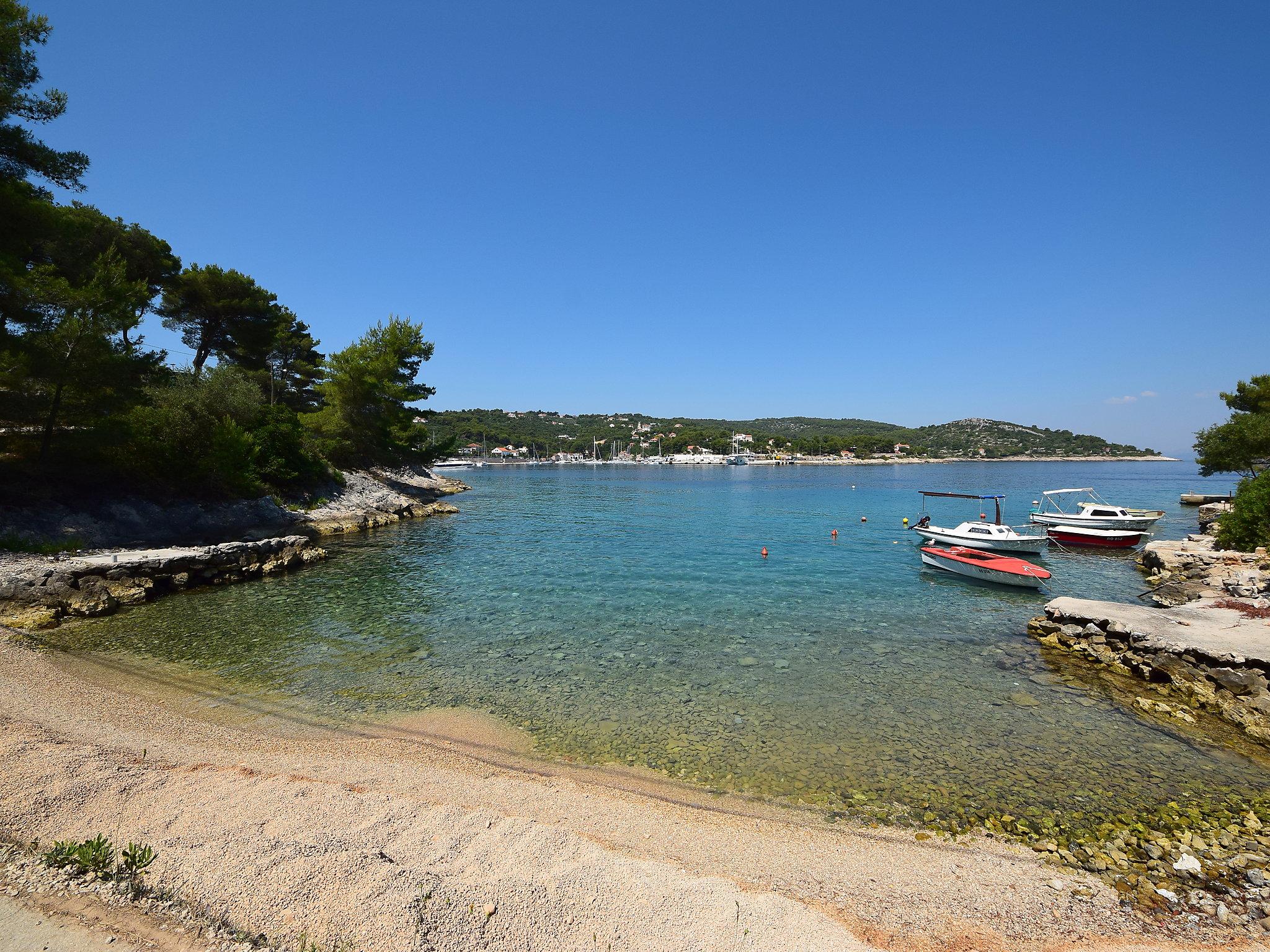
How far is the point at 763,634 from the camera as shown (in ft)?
51.4

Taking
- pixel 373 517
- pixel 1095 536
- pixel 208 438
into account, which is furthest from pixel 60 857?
pixel 1095 536

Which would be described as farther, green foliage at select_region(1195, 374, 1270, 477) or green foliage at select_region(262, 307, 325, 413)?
green foliage at select_region(262, 307, 325, 413)

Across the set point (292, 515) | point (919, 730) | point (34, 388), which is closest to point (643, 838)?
point (919, 730)

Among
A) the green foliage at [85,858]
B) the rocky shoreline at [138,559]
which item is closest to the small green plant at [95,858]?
the green foliage at [85,858]

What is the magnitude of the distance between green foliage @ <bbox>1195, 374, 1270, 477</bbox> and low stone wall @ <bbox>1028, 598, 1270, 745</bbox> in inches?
1192

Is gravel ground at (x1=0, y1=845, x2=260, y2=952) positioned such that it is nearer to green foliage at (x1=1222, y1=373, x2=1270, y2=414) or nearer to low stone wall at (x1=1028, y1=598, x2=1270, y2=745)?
low stone wall at (x1=1028, y1=598, x2=1270, y2=745)

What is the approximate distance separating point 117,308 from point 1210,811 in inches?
1294

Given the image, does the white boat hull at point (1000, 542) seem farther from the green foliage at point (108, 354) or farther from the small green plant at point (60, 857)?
the green foliage at point (108, 354)

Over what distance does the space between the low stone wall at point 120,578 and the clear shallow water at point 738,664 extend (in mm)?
1031

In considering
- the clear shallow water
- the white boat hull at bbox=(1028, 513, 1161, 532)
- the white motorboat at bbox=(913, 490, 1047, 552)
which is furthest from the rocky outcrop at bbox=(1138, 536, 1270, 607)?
the white boat hull at bbox=(1028, 513, 1161, 532)

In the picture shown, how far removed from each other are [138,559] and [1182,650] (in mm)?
29799

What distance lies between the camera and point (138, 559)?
731 inches

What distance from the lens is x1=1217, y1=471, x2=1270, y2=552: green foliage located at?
76.2 ft

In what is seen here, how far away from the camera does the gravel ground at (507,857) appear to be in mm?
4852
